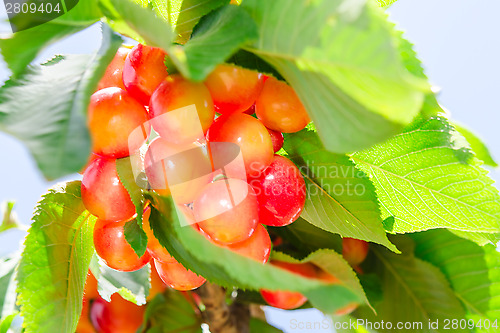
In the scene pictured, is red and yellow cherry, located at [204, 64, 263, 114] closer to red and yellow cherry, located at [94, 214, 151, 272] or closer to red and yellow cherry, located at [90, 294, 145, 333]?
red and yellow cherry, located at [94, 214, 151, 272]

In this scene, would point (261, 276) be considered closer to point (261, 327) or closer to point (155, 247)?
point (155, 247)

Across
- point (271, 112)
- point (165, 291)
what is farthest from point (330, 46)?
point (165, 291)

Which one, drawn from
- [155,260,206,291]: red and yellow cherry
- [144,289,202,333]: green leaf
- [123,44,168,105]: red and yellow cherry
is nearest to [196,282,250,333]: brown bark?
[144,289,202,333]: green leaf

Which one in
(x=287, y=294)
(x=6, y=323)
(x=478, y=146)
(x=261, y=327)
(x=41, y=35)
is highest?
(x=41, y=35)

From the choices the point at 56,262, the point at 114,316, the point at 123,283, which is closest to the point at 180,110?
the point at 56,262

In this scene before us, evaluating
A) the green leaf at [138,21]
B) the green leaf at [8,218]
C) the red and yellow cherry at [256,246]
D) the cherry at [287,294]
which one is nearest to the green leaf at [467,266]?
the cherry at [287,294]

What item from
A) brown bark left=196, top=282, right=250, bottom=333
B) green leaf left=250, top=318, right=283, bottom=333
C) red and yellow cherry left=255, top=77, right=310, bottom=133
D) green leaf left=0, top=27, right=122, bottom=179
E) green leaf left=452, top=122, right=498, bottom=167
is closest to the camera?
green leaf left=0, top=27, right=122, bottom=179
